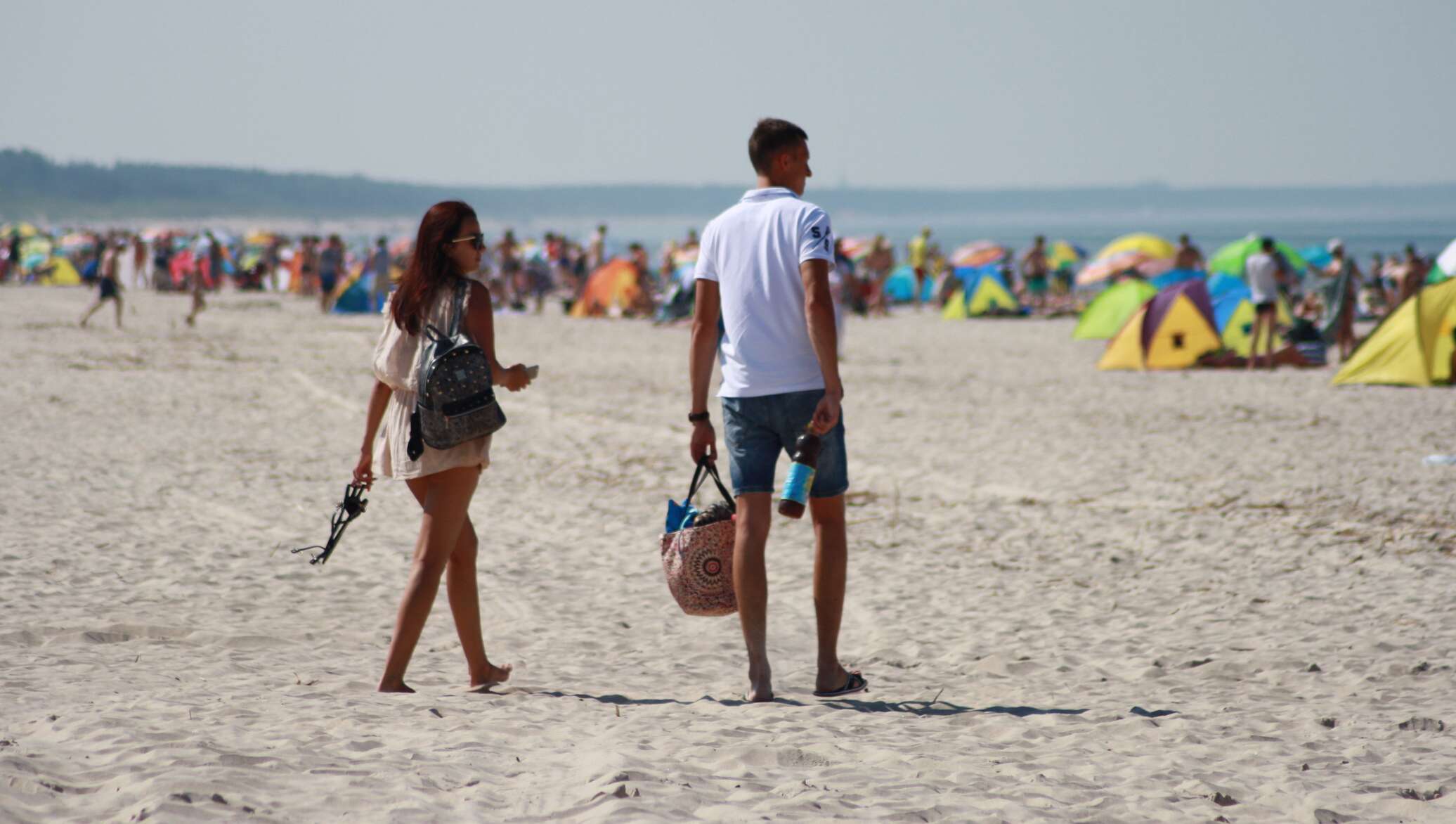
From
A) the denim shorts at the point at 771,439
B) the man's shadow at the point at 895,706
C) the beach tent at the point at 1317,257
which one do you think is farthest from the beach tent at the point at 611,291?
the denim shorts at the point at 771,439

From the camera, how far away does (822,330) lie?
3.83m

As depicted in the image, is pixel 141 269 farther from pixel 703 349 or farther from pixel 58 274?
pixel 703 349

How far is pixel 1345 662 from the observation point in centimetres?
472

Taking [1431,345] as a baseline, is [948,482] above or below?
below

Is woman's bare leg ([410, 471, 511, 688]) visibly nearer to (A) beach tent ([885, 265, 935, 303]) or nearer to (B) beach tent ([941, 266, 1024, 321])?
(B) beach tent ([941, 266, 1024, 321])

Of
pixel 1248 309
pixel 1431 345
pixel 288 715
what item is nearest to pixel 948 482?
pixel 288 715

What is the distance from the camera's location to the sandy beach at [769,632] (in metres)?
3.27

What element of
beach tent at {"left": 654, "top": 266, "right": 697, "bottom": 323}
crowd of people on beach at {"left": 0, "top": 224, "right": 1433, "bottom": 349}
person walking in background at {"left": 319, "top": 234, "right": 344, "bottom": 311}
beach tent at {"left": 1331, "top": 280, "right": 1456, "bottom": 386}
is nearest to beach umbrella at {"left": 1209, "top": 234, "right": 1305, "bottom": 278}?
crowd of people on beach at {"left": 0, "top": 224, "right": 1433, "bottom": 349}

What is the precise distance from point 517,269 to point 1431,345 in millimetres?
18741

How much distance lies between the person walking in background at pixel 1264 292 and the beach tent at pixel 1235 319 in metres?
0.61

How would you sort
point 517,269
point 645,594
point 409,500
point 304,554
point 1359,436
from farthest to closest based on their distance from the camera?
point 517,269 < point 1359,436 < point 409,500 < point 304,554 < point 645,594

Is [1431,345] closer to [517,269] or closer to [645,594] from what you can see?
[645,594]

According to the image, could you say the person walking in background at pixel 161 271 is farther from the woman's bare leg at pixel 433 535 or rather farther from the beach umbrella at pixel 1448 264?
the woman's bare leg at pixel 433 535

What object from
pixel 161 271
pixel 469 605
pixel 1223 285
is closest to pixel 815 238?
pixel 469 605
